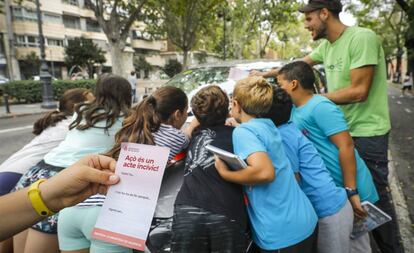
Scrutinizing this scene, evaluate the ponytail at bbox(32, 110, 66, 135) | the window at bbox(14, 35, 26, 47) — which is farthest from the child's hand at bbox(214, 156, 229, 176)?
the window at bbox(14, 35, 26, 47)

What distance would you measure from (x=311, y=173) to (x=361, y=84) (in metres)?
0.85

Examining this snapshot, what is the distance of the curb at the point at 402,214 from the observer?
311 centimetres

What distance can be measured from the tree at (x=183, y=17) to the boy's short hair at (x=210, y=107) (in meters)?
13.5

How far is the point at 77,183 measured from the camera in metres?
1.38

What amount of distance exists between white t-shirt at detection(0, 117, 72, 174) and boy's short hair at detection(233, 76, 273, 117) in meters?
1.66

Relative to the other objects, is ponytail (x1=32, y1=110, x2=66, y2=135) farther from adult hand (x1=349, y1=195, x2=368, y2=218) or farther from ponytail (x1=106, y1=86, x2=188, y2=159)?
adult hand (x1=349, y1=195, x2=368, y2=218)

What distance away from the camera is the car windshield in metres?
4.07

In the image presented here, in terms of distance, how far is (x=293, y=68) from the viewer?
7.82ft

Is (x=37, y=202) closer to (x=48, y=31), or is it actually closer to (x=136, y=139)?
(x=136, y=139)

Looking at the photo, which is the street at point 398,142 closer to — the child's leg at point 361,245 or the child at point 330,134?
the child's leg at point 361,245

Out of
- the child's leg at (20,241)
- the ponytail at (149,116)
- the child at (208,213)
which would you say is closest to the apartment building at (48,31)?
the child's leg at (20,241)

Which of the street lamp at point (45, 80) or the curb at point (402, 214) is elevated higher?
the street lamp at point (45, 80)

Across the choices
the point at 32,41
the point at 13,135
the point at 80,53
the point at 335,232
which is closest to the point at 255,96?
the point at 335,232

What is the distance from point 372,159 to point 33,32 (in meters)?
39.9
